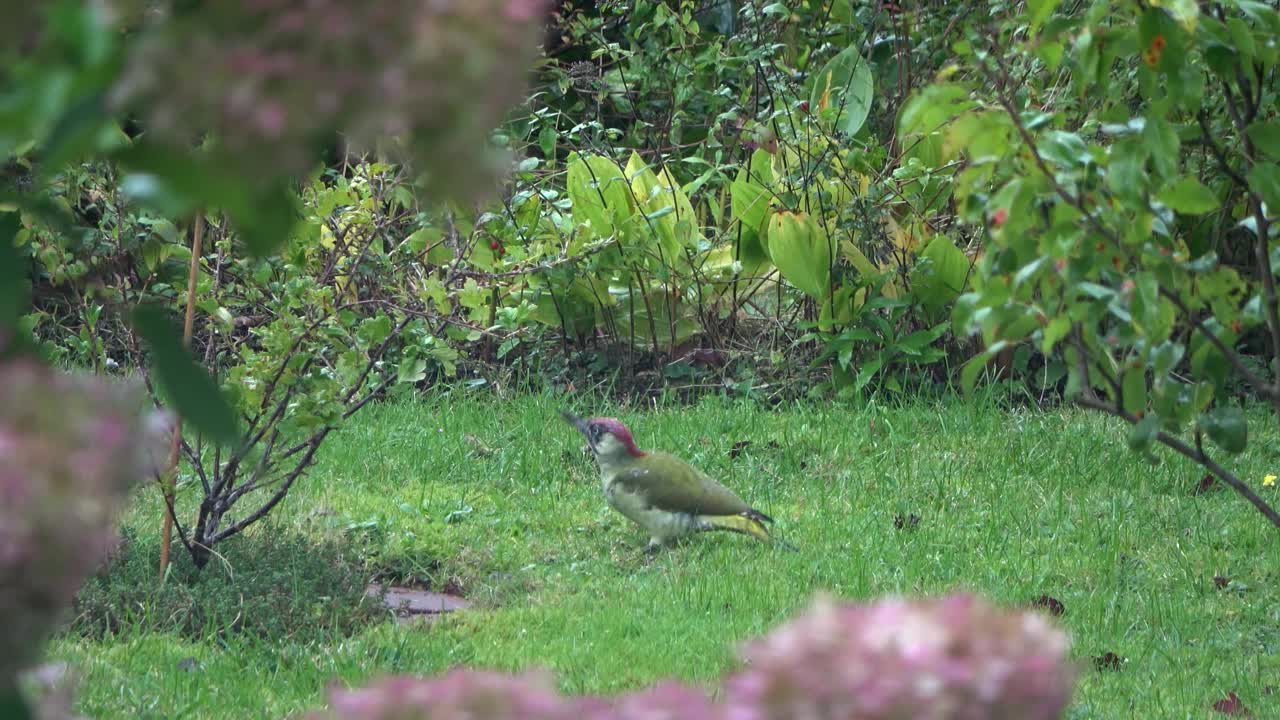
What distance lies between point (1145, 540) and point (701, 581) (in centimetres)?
170

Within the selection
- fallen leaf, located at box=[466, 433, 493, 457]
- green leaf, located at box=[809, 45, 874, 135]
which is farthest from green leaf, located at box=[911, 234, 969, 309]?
fallen leaf, located at box=[466, 433, 493, 457]

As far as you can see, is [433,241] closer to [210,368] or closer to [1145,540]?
[210,368]

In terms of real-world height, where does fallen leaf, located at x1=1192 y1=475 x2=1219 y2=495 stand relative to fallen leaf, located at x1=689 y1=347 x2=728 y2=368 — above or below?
below

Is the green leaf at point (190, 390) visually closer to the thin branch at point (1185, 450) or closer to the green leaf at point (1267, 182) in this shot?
the thin branch at point (1185, 450)

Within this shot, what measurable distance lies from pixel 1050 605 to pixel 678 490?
135 cm

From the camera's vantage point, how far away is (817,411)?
6.87 meters

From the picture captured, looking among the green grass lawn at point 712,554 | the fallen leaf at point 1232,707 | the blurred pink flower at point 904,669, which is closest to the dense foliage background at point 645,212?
the green grass lawn at point 712,554

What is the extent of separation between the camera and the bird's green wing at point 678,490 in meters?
4.91

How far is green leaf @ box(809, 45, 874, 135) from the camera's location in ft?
23.2

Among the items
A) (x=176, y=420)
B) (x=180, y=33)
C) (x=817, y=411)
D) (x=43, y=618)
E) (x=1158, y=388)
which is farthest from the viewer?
(x=817, y=411)

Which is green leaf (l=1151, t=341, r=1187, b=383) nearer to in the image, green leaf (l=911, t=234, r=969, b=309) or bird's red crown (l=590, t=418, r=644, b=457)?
bird's red crown (l=590, t=418, r=644, b=457)

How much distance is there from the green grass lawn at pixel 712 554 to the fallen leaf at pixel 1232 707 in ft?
0.12

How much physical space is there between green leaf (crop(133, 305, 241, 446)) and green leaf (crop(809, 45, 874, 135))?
6173 millimetres

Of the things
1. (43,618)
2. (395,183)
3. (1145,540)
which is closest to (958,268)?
(1145,540)
